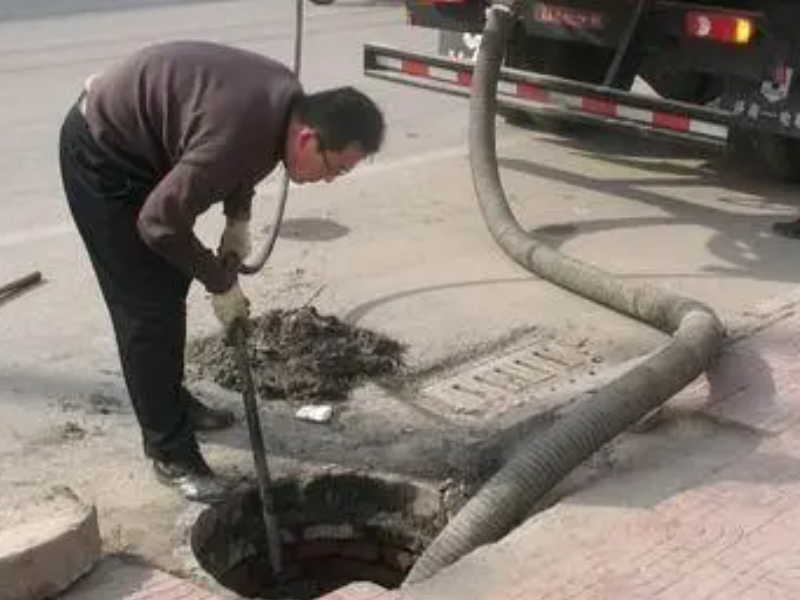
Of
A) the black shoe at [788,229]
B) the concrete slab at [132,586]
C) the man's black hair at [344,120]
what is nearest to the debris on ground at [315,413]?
the concrete slab at [132,586]

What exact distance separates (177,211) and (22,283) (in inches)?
104

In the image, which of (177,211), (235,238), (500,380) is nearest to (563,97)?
(500,380)

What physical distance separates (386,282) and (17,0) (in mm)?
10826

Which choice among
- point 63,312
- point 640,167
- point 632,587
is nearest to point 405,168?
point 640,167

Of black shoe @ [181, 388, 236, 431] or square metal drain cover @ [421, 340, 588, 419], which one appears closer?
black shoe @ [181, 388, 236, 431]

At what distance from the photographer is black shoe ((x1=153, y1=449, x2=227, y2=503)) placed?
4.06 metres

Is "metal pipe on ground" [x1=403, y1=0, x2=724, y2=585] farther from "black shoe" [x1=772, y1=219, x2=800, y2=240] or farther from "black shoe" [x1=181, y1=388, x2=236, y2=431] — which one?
"black shoe" [x1=772, y1=219, x2=800, y2=240]

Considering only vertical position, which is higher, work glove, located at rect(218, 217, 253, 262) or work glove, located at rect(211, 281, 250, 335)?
work glove, located at rect(218, 217, 253, 262)

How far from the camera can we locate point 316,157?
3.52 meters

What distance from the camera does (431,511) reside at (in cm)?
421

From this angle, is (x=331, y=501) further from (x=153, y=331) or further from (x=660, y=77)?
(x=660, y=77)

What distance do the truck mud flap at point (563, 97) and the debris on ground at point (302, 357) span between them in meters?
2.28

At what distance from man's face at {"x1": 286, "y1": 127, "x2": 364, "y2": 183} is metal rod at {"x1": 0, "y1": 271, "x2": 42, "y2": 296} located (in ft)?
8.88

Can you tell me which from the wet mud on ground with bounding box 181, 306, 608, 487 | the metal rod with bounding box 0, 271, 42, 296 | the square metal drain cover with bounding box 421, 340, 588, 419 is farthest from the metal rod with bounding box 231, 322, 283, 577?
the metal rod with bounding box 0, 271, 42, 296
